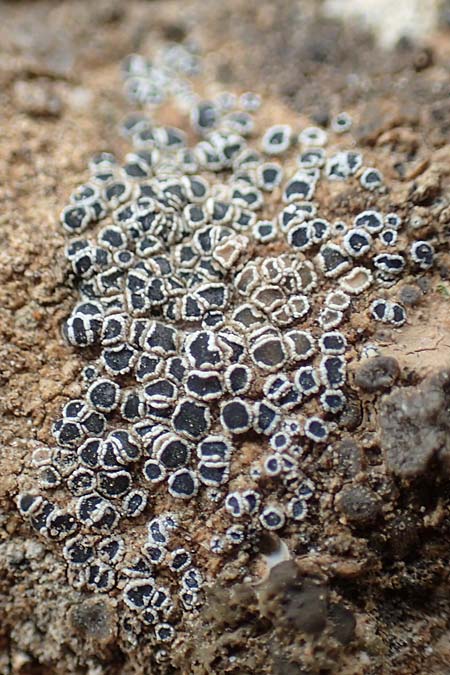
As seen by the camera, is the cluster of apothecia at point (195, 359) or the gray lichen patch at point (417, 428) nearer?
the gray lichen patch at point (417, 428)

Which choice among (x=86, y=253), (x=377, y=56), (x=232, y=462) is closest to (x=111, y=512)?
(x=232, y=462)

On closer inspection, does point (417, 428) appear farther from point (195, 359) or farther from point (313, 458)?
point (195, 359)

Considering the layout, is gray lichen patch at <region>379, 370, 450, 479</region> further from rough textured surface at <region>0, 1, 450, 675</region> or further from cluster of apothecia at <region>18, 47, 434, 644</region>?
cluster of apothecia at <region>18, 47, 434, 644</region>

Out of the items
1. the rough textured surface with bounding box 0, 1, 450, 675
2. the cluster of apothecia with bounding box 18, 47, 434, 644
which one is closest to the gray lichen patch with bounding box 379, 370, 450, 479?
the rough textured surface with bounding box 0, 1, 450, 675

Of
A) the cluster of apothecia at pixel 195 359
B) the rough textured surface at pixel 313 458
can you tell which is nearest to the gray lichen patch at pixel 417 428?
the rough textured surface at pixel 313 458

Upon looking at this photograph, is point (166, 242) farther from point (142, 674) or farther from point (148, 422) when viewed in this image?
point (142, 674)

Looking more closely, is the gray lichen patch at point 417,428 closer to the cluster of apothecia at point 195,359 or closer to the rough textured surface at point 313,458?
the rough textured surface at point 313,458

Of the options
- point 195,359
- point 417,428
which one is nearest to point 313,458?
point 417,428
